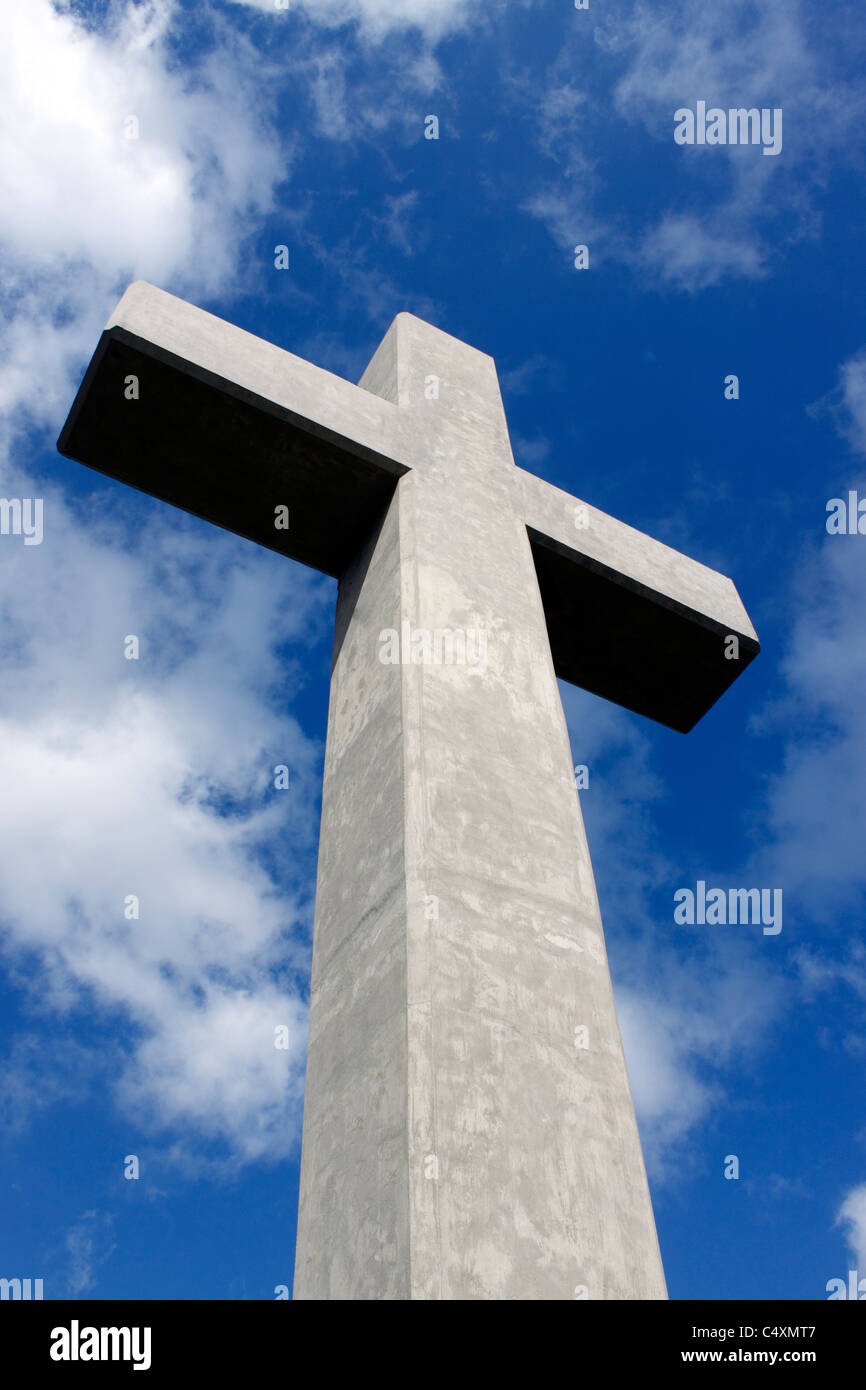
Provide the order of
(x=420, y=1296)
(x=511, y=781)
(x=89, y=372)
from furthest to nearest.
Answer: (x=89, y=372) < (x=511, y=781) < (x=420, y=1296)

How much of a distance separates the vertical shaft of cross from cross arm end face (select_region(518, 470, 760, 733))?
120cm

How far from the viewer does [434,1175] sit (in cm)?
401

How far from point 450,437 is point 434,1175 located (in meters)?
5.00

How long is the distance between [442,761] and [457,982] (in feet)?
3.87

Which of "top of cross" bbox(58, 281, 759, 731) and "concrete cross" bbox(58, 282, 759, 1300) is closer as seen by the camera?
"concrete cross" bbox(58, 282, 759, 1300)

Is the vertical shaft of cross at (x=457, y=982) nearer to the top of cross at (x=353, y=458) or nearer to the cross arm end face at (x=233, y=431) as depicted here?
the cross arm end face at (x=233, y=431)

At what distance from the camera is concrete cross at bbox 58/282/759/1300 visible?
420cm

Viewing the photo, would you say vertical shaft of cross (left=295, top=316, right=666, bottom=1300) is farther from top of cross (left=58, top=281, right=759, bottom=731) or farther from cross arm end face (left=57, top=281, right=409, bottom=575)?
top of cross (left=58, top=281, right=759, bottom=731)

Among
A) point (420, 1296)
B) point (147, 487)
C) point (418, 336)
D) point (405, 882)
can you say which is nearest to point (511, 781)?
point (405, 882)

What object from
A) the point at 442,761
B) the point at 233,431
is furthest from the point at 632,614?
the point at 442,761

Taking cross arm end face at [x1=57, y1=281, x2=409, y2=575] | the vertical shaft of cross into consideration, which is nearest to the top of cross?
cross arm end face at [x1=57, y1=281, x2=409, y2=575]

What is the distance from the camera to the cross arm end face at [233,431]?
268 inches

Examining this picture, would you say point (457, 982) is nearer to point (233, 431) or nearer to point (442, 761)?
point (442, 761)
